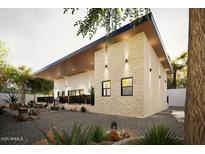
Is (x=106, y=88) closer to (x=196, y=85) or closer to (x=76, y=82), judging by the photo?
(x=196, y=85)

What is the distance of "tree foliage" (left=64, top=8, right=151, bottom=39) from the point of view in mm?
3271

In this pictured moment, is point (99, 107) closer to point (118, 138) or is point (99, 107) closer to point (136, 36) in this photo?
point (136, 36)

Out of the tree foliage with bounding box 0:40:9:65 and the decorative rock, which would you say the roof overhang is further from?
the tree foliage with bounding box 0:40:9:65

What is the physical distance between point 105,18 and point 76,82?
34.4ft

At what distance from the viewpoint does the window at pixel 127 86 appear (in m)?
6.64

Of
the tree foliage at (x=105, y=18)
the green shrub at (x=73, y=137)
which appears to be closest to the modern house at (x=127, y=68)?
the tree foliage at (x=105, y=18)

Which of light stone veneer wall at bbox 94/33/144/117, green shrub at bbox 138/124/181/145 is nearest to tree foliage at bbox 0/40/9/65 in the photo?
light stone veneer wall at bbox 94/33/144/117

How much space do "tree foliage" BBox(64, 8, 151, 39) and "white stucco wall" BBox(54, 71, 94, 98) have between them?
8.75 m

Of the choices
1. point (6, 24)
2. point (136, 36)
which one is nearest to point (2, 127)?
point (6, 24)

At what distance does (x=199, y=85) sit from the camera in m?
1.99

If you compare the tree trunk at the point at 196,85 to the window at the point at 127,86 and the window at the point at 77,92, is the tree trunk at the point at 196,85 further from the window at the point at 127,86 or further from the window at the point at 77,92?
the window at the point at 77,92

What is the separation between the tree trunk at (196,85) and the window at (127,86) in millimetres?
4478

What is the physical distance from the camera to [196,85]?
202 cm
